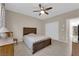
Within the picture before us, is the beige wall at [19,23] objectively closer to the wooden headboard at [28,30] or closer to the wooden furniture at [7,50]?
the wooden headboard at [28,30]

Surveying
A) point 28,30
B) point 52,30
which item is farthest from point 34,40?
point 52,30

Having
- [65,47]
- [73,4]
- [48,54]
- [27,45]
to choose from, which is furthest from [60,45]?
[73,4]

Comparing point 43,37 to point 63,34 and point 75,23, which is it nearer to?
point 63,34

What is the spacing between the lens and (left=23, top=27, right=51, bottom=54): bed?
1992 mm

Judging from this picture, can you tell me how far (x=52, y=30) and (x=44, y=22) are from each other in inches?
9.4

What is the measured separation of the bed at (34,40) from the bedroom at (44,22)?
0.06 meters

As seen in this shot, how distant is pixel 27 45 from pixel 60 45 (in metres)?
0.66

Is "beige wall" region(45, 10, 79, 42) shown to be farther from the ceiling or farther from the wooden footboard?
the wooden footboard

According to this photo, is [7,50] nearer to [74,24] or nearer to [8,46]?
[8,46]

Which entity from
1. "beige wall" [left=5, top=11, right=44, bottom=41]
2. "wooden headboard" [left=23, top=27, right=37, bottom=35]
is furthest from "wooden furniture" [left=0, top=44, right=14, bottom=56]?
"wooden headboard" [left=23, top=27, right=37, bottom=35]

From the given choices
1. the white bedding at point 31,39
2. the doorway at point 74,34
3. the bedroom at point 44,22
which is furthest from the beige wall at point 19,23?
the doorway at point 74,34

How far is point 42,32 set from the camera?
84.9 inches

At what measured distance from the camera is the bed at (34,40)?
199 cm

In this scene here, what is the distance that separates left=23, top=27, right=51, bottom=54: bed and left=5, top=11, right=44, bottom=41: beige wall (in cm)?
8
